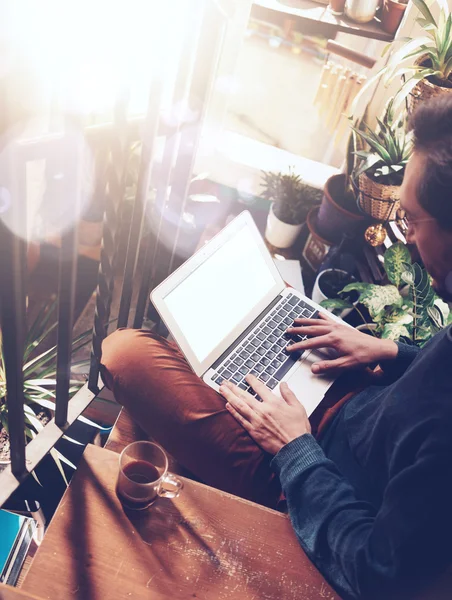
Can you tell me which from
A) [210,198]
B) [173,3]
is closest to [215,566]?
[173,3]

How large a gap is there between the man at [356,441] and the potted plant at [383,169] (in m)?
0.58

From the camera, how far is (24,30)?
20.2 inches

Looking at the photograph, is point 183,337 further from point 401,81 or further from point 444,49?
point 401,81

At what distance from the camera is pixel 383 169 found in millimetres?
1529

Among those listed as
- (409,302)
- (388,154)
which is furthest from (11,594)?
(388,154)

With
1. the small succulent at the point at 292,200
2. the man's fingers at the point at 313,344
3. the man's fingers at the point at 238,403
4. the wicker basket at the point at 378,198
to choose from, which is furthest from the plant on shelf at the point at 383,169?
the man's fingers at the point at 238,403

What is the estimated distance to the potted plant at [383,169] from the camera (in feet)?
5.05

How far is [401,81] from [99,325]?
1566 mm

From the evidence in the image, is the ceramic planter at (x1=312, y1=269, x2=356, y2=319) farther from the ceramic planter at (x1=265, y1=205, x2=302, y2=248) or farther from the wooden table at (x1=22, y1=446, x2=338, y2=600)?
the wooden table at (x1=22, y1=446, x2=338, y2=600)

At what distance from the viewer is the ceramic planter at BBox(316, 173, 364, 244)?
1838 mm

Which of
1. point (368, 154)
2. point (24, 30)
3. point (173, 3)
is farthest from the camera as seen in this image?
→ point (368, 154)

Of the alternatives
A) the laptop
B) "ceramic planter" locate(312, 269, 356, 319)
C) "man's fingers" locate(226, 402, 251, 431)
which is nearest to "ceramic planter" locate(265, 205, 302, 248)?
"ceramic planter" locate(312, 269, 356, 319)

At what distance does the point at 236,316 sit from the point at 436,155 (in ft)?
2.20

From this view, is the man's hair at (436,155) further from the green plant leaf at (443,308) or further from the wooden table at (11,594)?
the wooden table at (11,594)
